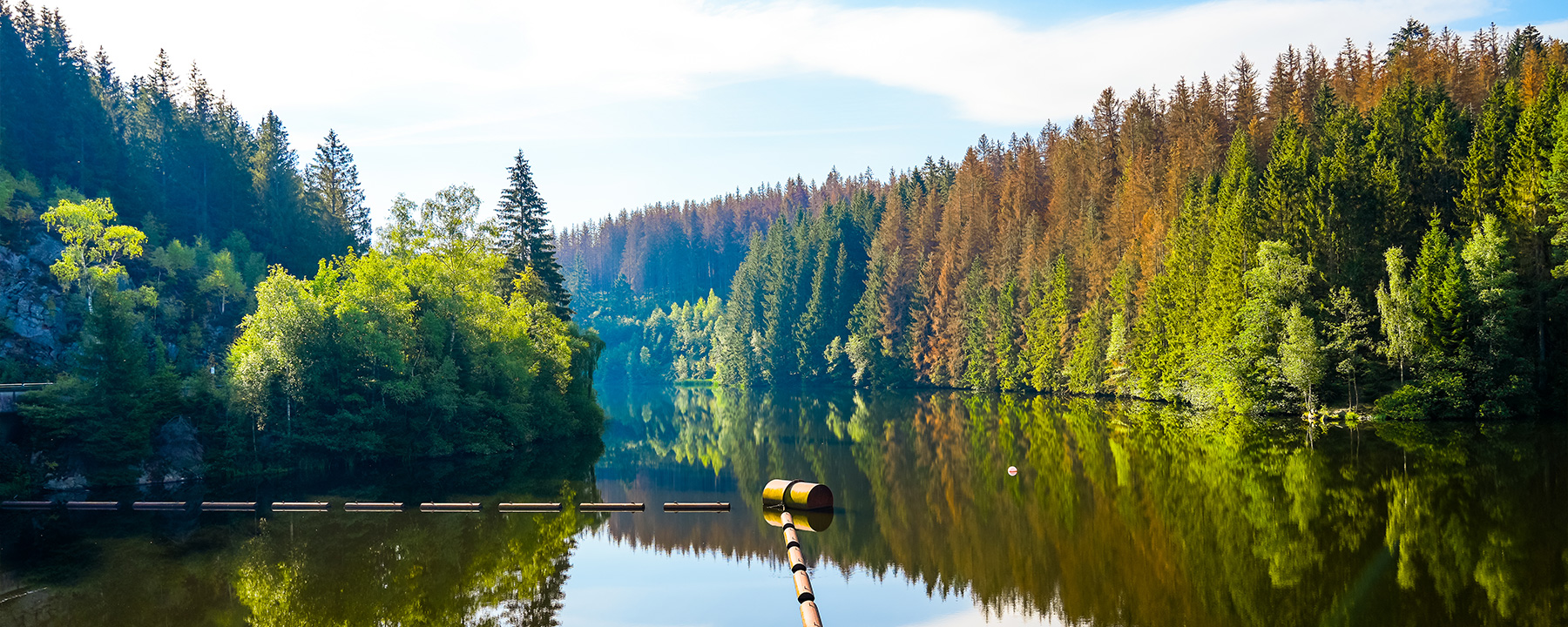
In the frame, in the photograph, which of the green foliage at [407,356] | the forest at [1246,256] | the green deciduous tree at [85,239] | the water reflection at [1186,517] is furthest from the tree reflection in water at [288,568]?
the forest at [1246,256]

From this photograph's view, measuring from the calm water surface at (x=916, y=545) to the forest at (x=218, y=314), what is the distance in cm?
406

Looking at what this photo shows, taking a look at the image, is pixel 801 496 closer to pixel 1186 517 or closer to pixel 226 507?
pixel 1186 517

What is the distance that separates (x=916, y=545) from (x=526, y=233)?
4690 cm

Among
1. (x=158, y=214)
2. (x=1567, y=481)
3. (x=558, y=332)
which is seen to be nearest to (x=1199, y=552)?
(x=1567, y=481)

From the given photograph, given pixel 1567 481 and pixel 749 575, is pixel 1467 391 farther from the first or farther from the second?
pixel 749 575

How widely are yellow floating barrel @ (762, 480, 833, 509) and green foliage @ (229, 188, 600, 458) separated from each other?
2227cm

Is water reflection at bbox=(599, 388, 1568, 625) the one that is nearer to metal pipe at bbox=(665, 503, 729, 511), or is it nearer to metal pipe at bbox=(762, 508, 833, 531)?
metal pipe at bbox=(762, 508, 833, 531)

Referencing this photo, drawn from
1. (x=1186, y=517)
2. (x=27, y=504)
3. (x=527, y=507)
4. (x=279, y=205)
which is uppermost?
(x=279, y=205)

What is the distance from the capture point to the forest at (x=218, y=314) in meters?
41.2

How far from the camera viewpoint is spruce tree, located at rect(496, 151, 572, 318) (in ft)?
218

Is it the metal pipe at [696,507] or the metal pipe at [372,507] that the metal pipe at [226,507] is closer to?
the metal pipe at [372,507]

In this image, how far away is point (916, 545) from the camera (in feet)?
89.0

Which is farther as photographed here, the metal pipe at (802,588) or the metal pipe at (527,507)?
Answer: the metal pipe at (527,507)

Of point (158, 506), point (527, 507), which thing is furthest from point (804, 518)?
point (158, 506)
